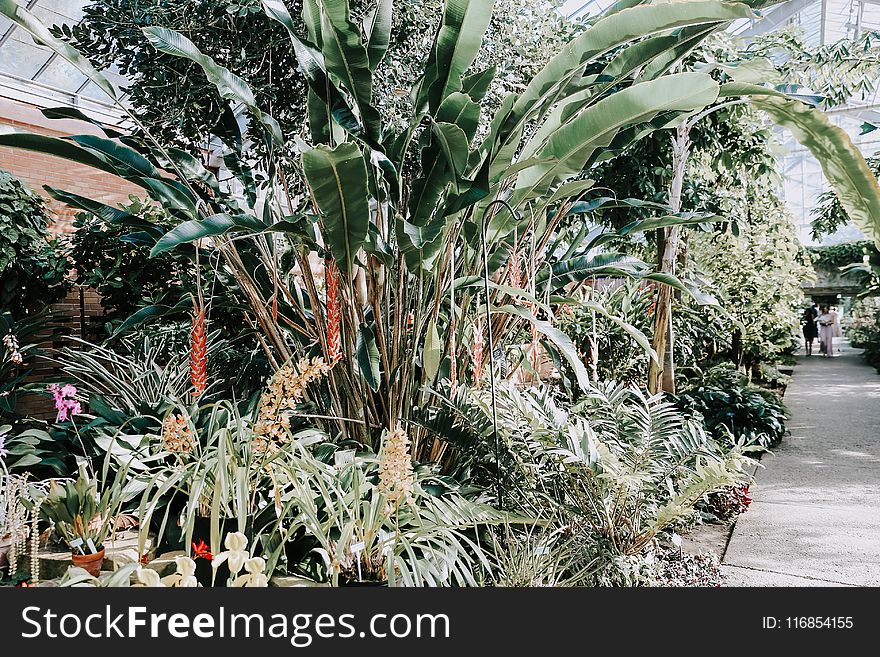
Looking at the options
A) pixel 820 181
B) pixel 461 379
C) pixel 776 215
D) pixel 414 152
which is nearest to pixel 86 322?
pixel 414 152

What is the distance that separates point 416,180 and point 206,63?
32.1 inches

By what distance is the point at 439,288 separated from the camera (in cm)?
226

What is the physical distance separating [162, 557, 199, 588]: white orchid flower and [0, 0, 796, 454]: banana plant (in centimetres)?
79

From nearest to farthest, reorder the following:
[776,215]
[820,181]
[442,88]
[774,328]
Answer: [442,88]
[776,215]
[774,328]
[820,181]

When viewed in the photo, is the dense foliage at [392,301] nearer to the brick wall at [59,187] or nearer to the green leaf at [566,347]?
the green leaf at [566,347]

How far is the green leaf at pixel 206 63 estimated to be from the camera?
2.03m

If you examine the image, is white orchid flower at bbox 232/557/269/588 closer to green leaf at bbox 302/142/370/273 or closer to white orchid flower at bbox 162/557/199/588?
white orchid flower at bbox 162/557/199/588

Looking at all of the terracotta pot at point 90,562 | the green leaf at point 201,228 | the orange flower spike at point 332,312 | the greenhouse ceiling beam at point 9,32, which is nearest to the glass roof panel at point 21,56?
the greenhouse ceiling beam at point 9,32

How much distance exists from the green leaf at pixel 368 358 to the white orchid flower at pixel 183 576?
2.73 feet

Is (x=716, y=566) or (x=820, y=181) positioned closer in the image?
(x=716, y=566)

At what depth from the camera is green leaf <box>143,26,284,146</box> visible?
203 cm

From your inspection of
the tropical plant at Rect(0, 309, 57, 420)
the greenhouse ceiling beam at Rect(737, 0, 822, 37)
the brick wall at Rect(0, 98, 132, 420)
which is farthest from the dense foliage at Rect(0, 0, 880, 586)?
the greenhouse ceiling beam at Rect(737, 0, 822, 37)

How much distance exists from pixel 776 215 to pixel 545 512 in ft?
17.9
